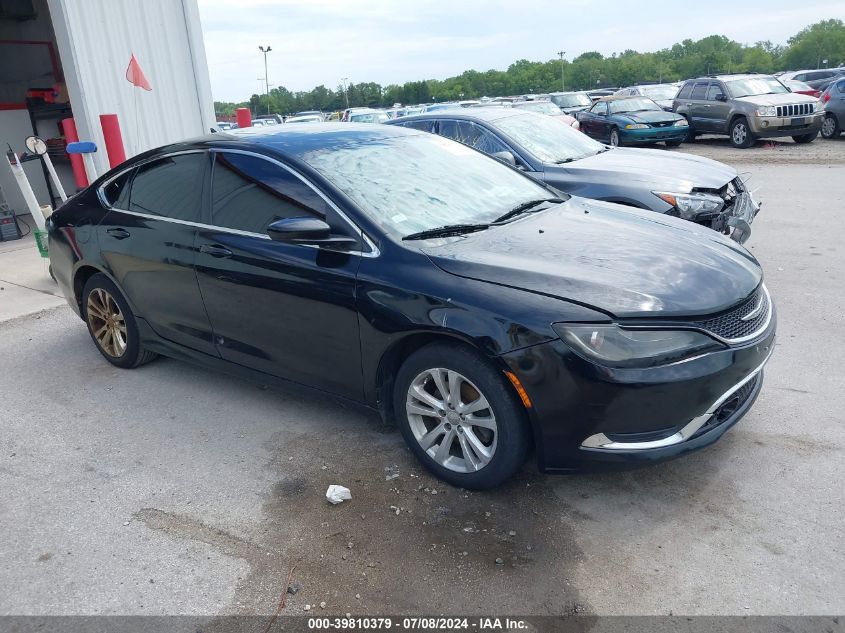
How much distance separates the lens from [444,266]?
3.22 meters

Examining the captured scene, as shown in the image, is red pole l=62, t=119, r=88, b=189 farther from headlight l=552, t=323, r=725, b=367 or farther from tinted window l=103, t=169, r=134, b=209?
headlight l=552, t=323, r=725, b=367

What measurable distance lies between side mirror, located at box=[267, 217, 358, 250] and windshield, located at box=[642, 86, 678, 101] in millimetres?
24929

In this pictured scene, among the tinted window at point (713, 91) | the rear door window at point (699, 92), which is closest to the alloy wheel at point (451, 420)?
the tinted window at point (713, 91)

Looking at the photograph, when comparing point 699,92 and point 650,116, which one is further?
point 699,92

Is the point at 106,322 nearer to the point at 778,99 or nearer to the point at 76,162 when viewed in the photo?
the point at 76,162

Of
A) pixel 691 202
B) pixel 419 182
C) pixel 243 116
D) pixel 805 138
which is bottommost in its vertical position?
pixel 805 138

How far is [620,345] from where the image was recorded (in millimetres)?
2828

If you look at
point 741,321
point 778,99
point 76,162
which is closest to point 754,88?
point 778,99

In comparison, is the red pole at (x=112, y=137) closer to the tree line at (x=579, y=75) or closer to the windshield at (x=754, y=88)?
the windshield at (x=754, y=88)

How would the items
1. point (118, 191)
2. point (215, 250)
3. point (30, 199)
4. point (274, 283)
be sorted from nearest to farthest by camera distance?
point (274, 283) < point (215, 250) < point (118, 191) < point (30, 199)

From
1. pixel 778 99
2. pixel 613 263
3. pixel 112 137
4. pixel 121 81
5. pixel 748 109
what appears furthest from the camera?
pixel 748 109

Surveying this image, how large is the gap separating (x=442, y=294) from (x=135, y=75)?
865 cm

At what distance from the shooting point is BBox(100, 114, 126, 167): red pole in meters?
9.26

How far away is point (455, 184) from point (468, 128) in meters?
3.39
